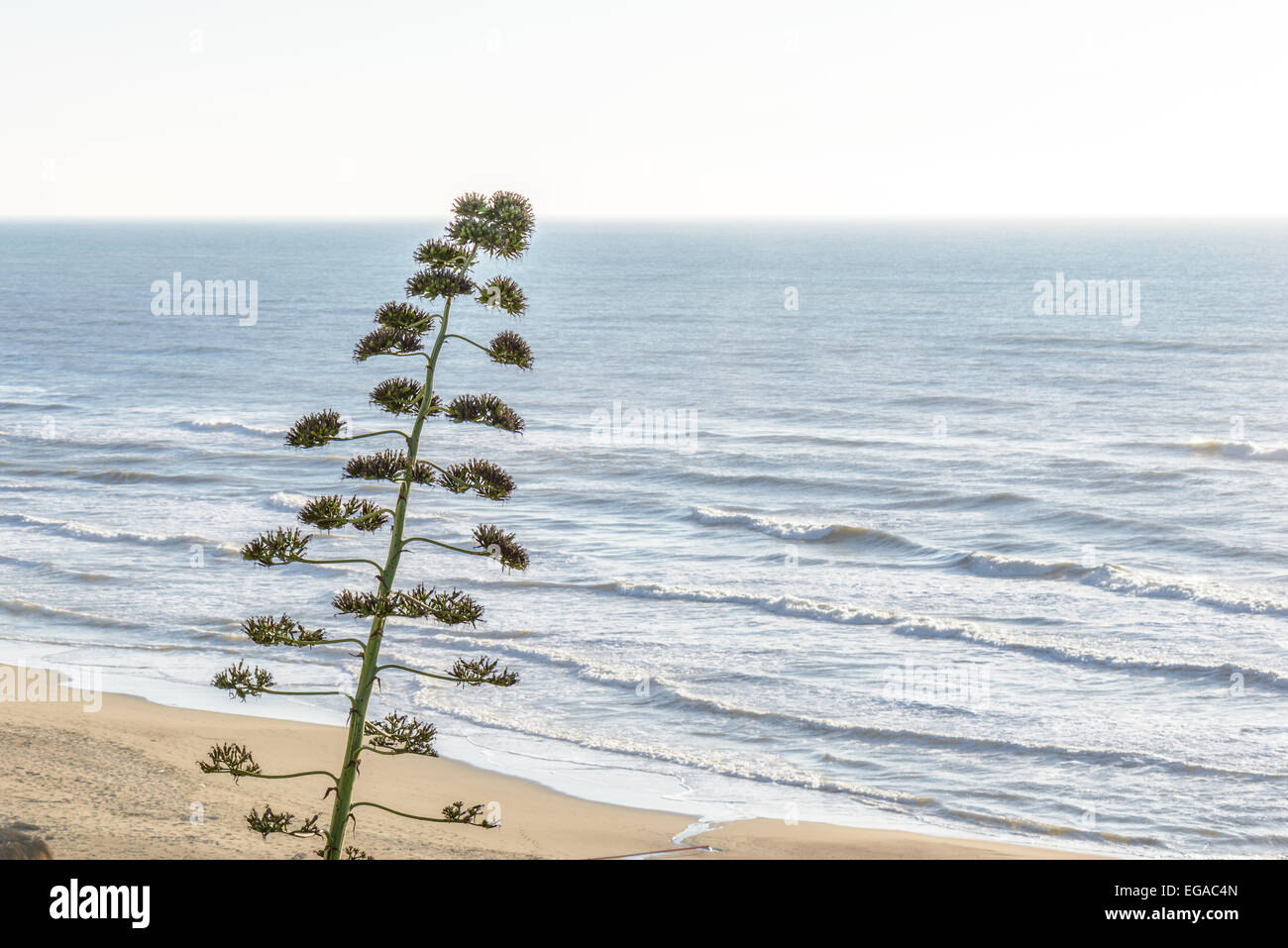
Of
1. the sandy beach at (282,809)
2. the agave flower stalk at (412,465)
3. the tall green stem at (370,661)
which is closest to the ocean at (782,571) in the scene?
the sandy beach at (282,809)

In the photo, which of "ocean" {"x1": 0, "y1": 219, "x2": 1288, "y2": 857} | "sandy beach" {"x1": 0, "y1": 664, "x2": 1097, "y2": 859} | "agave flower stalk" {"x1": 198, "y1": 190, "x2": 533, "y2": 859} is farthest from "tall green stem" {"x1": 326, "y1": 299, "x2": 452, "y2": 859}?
"ocean" {"x1": 0, "y1": 219, "x2": 1288, "y2": 857}

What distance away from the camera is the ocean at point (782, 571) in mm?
16719

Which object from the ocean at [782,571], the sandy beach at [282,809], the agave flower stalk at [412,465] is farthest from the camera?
the ocean at [782,571]

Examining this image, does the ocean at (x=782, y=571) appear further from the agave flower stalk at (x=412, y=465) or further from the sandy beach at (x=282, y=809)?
the agave flower stalk at (x=412, y=465)

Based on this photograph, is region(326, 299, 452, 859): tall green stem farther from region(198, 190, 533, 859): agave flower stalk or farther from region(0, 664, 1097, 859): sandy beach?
region(0, 664, 1097, 859): sandy beach

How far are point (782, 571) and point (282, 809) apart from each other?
15081mm

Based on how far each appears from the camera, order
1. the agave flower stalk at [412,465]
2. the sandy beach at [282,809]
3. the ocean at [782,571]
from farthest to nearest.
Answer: the ocean at [782,571] → the sandy beach at [282,809] → the agave flower stalk at [412,465]

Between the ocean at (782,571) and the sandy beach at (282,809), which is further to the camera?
the ocean at (782,571)

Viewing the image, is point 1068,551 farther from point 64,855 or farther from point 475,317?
point 475,317

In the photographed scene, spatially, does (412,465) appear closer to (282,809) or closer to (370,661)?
(370,661)

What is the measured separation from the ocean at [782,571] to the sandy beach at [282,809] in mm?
785

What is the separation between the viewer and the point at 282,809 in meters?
14.4

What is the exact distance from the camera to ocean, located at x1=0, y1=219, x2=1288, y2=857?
54.9 feet
